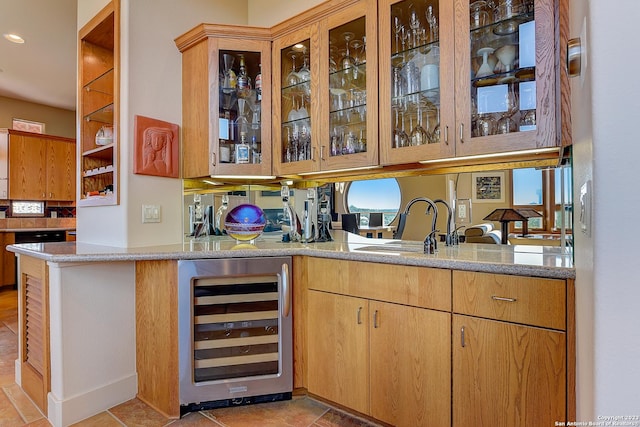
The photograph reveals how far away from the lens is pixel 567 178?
1.60 metres

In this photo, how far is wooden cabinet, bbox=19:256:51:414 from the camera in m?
1.89

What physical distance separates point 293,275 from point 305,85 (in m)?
1.23

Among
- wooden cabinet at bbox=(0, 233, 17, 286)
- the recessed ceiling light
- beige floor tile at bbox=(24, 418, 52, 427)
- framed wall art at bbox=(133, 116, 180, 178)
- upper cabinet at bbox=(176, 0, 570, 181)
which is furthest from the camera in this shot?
wooden cabinet at bbox=(0, 233, 17, 286)

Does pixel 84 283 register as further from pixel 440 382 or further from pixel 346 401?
pixel 440 382

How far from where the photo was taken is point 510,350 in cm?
138

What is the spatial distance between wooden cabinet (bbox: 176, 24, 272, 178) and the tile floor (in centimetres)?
140

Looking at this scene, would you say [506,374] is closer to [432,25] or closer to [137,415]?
[432,25]

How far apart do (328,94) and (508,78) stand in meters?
0.99

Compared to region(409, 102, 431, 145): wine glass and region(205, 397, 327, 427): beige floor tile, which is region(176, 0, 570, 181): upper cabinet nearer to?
region(409, 102, 431, 145): wine glass

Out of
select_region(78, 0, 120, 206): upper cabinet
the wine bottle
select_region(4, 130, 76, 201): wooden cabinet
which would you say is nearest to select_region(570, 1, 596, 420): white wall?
the wine bottle

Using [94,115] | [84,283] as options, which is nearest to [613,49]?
[84,283]

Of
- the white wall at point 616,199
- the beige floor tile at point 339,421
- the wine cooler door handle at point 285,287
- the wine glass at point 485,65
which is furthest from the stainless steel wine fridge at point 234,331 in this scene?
the white wall at point 616,199

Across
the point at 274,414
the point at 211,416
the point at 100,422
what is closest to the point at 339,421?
the point at 274,414

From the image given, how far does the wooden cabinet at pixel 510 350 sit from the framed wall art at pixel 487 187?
67cm
